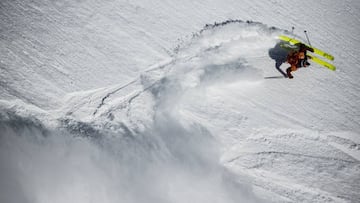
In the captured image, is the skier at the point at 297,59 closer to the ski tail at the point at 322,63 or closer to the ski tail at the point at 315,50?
the ski tail at the point at 315,50

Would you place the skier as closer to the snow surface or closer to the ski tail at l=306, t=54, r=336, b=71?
the snow surface

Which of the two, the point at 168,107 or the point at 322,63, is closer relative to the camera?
the point at 168,107

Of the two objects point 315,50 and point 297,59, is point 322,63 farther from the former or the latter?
point 297,59

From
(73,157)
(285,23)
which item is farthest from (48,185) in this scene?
(285,23)

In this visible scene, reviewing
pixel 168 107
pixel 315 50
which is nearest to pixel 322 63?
pixel 315 50

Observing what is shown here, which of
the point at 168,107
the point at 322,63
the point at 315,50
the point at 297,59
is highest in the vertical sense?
the point at 315,50

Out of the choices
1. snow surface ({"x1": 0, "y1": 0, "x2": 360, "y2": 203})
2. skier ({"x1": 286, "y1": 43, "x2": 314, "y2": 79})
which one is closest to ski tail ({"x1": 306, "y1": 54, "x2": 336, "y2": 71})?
snow surface ({"x1": 0, "y1": 0, "x2": 360, "y2": 203})

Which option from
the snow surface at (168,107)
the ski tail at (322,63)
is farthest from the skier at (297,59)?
the ski tail at (322,63)

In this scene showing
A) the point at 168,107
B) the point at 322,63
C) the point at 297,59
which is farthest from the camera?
the point at 322,63

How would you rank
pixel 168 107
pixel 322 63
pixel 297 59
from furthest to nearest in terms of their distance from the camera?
pixel 322 63
pixel 297 59
pixel 168 107

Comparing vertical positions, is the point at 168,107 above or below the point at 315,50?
below
